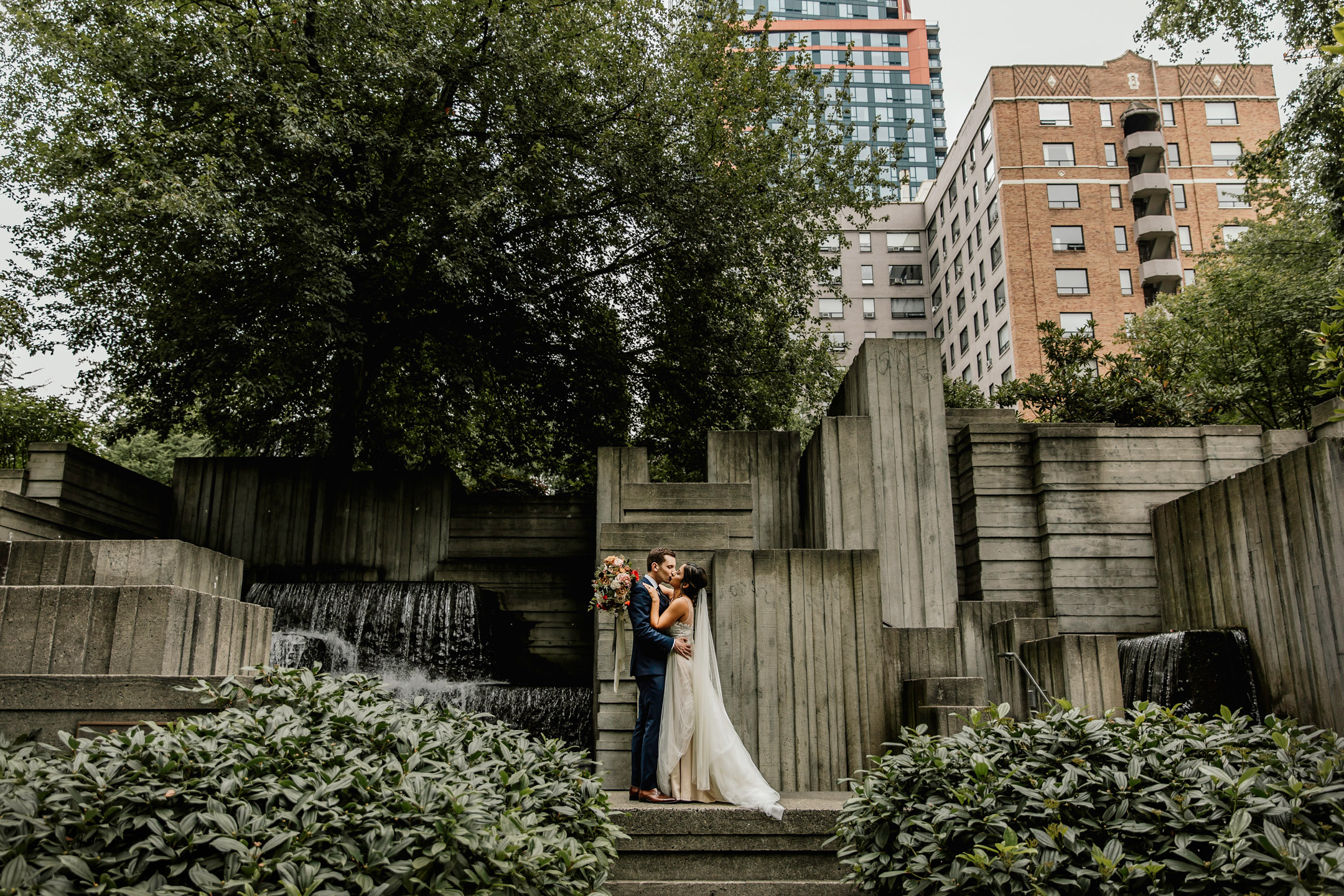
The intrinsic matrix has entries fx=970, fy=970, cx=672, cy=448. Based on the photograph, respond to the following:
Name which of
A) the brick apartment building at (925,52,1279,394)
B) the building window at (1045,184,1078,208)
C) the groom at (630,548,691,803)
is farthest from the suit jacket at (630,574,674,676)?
the building window at (1045,184,1078,208)

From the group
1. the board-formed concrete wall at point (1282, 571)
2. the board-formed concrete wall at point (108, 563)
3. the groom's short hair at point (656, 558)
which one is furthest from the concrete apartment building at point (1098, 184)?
the board-formed concrete wall at point (108, 563)

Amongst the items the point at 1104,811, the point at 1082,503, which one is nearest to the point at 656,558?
the point at 1104,811

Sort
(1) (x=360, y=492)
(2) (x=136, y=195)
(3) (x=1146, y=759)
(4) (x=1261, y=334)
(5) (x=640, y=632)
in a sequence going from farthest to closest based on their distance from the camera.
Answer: (4) (x=1261, y=334), (1) (x=360, y=492), (2) (x=136, y=195), (5) (x=640, y=632), (3) (x=1146, y=759)

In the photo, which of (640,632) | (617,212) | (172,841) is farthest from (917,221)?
(172,841)

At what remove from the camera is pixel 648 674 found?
7297 mm

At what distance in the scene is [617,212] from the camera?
15.4m

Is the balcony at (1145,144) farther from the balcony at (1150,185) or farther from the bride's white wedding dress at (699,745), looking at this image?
the bride's white wedding dress at (699,745)

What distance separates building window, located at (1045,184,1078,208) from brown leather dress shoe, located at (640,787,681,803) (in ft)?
131

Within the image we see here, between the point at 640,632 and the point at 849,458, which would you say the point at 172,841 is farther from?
the point at 849,458

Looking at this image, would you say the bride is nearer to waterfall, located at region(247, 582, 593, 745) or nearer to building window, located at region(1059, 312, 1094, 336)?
waterfall, located at region(247, 582, 593, 745)

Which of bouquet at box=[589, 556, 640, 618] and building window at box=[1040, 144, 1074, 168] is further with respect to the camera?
building window at box=[1040, 144, 1074, 168]

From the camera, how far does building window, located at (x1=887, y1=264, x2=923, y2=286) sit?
56.5 metres

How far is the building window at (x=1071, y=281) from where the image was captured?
40562mm

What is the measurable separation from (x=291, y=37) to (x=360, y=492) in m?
6.47
